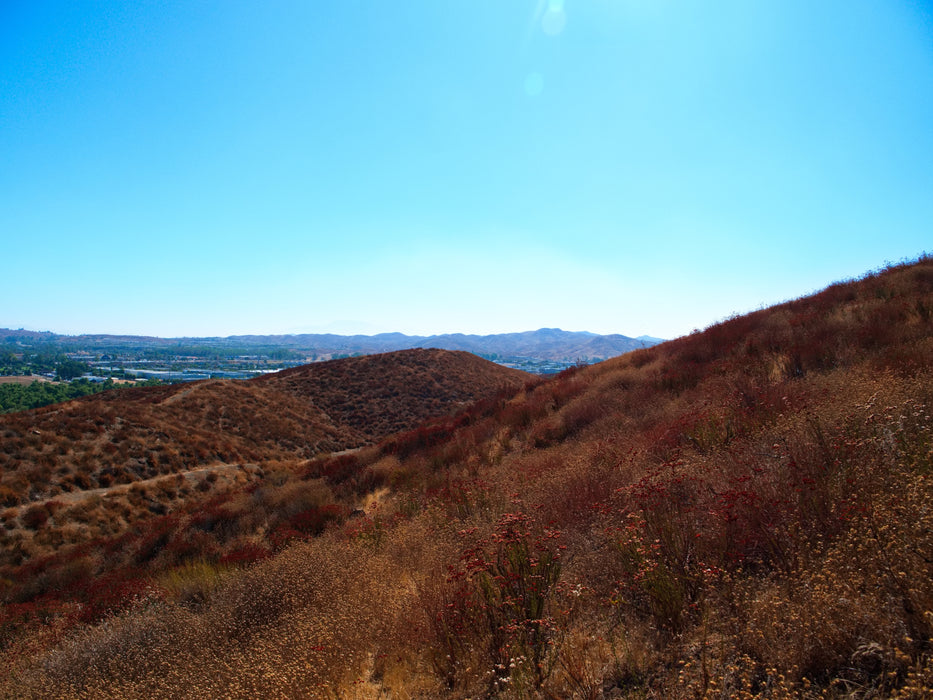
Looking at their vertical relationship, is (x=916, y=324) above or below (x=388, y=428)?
above

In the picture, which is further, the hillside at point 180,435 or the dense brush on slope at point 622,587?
the hillside at point 180,435

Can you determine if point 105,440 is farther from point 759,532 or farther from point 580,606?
→ point 759,532

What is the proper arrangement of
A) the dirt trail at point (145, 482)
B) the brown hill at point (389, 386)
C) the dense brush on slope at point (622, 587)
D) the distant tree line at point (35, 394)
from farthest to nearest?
the distant tree line at point (35, 394) → the brown hill at point (389, 386) → the dirt trail at point (145, 482) → the dense brush on slope at point (622, 587)

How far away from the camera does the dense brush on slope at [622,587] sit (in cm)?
242

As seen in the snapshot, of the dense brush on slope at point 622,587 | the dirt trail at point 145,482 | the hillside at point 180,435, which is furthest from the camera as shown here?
the dirt trail at point 145,482

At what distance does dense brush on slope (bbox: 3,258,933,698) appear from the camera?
7.95ft

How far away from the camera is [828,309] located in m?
11.4

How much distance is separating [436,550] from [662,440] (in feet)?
12.9

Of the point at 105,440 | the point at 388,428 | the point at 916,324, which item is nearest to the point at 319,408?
the point at 388,428

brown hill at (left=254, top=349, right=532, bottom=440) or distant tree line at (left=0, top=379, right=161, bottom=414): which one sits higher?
brown hill at (left=254, top=349, right=532, bottom=440)

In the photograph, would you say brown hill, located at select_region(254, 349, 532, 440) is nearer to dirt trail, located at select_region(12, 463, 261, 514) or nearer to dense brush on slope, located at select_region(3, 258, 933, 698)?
dirt trail, located at select_region(12, 463, 261, 514)

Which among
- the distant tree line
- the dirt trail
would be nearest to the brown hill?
the dirt trail

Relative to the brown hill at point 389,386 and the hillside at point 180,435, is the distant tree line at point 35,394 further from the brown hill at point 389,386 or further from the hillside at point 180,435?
the hillside at point 180,435

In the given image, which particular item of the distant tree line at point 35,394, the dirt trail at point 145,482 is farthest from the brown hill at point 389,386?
the distant tree line at point 35,394
